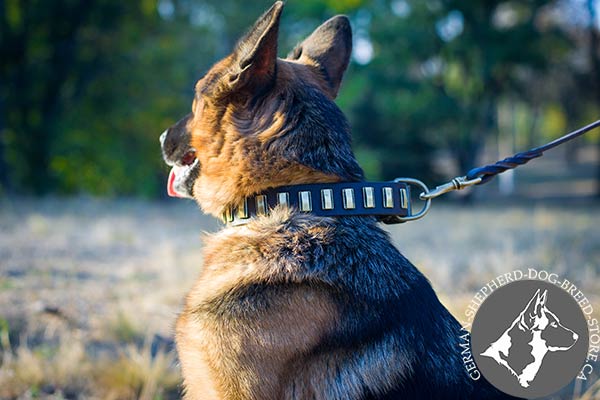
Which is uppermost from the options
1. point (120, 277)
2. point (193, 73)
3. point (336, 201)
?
point (193, 73)

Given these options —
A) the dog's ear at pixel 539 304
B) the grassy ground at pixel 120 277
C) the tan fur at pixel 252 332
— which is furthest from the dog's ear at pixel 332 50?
the grassy ground at pixel 120 277

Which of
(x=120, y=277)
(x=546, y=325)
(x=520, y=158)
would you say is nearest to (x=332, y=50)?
(x=520, y=158)

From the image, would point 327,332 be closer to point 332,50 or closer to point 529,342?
point 529,342

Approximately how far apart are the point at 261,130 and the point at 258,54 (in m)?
0.35

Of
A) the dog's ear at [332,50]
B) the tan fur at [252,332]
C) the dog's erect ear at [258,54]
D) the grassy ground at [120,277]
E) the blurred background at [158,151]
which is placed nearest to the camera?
the tan fur at [252,332]

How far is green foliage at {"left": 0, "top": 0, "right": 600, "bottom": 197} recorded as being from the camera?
1446 cm

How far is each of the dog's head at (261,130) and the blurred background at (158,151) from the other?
5.28 ft

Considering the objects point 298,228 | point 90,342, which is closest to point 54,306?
point 90,342

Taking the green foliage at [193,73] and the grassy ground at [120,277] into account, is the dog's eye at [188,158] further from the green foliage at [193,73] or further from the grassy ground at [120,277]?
the green foliage at [193,73]

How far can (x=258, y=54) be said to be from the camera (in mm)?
2234

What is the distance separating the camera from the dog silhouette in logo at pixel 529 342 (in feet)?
7.08

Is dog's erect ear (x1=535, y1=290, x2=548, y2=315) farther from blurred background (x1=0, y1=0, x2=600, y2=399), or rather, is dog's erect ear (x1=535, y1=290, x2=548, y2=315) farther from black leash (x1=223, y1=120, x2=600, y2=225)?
blurred background (x1=0, y1=0, x2=600, y2=399)

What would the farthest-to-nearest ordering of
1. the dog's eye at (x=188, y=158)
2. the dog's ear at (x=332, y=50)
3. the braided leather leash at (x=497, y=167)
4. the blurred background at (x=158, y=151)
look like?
1. the blurred background at (x=158, y=151)
2. the dog's ear at (x=332, y=50)
3. the dog's eye at (x=188, y=158)
4. the braided leather leash at (x=497, y=167)

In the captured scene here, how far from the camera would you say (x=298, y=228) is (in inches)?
90.9
